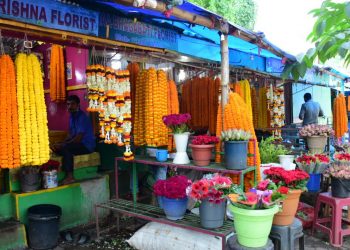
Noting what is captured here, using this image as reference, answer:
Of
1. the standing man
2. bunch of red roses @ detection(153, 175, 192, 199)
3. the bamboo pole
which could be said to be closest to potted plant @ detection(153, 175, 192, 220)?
bunch of red roses @ detection(153, 175, 192, 199)

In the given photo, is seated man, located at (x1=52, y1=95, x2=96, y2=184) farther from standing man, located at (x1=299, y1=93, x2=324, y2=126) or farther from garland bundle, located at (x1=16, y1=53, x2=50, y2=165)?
standing man, located at (x1=299, y1=93, x2=324, y2=126)

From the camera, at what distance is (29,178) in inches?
171

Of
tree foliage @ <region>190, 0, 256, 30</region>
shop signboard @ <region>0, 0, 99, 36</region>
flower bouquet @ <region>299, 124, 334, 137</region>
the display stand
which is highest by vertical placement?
tree foliage @ <region>190, 0, 256, 30</region>

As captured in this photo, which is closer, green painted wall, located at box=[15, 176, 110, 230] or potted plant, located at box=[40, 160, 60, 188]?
green painted wall, located at box=[15, 176, 110, 230]

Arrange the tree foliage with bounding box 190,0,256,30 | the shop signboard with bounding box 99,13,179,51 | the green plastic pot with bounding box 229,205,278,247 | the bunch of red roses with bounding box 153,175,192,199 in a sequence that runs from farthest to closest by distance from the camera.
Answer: the tree foliage with bounding box 190,0,256,30, the shop signboard with bounding box 99,13,179,51, the bunch of red roses with bounding box 153,175,192,199, the green plastic pot with bounding box 229,205,278,247

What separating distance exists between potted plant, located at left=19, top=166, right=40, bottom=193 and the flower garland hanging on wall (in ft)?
3.63

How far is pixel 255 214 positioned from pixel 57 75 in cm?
523

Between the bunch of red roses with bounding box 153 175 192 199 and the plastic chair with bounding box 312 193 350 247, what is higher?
the bunch of red roses with bounding box 153 175 192 199

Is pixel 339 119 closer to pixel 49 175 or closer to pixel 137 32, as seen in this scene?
pixel 137 32

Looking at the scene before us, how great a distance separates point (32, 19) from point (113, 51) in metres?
1.64

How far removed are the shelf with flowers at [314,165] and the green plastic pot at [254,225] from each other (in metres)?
2.47

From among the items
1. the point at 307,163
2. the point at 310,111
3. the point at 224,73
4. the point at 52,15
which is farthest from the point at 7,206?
the point at 310,111

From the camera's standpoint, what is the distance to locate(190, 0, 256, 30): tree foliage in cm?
1527

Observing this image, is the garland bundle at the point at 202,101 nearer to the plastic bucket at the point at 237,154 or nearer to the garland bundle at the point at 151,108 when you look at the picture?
the garland bundle at the point at 151,108
